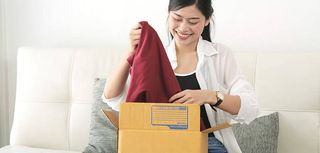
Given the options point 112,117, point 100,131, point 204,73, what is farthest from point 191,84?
point 100,131

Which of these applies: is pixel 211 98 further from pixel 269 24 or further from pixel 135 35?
pixel 269 24

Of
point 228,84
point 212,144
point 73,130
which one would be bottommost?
point 73,130

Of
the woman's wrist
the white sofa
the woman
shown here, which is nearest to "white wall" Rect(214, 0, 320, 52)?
the white sofa

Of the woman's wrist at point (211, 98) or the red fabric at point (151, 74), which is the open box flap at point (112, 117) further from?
the woman's wrist at point (211, 98)

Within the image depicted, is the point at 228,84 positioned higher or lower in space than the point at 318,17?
lower

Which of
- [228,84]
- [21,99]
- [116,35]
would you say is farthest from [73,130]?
[228,84]

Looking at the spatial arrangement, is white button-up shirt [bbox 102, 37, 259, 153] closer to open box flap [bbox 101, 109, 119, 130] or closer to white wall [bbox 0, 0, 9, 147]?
open box flap [bbox 101, 109, 119, 130]

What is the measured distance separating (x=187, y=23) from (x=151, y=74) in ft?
0.65

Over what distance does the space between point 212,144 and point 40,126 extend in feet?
3.86

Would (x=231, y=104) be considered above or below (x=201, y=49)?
below

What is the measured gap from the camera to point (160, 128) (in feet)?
3.68

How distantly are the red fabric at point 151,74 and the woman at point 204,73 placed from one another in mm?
42

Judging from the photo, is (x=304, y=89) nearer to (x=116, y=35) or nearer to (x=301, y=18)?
(x=301, y=18)

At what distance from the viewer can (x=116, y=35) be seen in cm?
241
